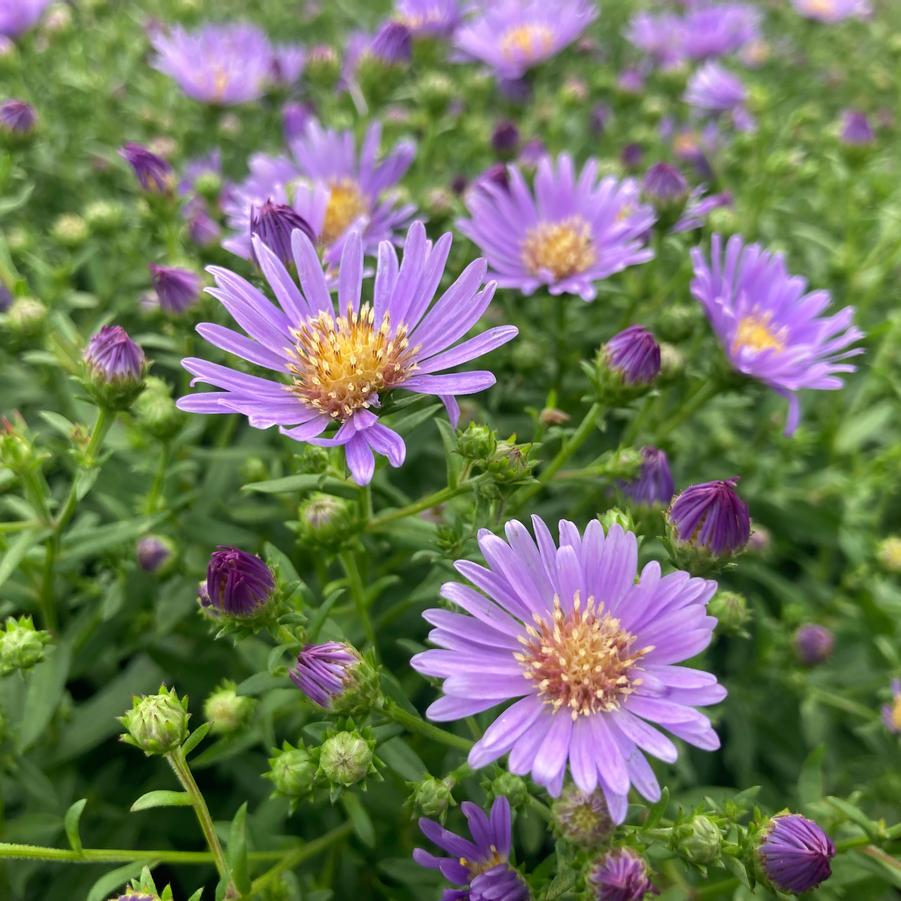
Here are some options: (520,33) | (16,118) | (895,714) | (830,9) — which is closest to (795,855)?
(895,714)

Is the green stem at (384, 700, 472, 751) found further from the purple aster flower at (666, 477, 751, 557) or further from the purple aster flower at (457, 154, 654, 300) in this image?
the purple aster flower at (457, 154, 654, 300)

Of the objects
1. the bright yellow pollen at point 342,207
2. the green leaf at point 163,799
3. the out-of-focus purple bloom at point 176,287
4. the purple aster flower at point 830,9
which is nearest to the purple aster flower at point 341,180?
the bright yellow pollen at point 342,207

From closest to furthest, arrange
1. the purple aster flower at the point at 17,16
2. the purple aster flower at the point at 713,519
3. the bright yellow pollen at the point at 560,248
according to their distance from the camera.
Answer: the purple aster flower at the point at 713,519, the bright yellow pollen at the point at 560,248, the purple aster flower at the point at 17,16

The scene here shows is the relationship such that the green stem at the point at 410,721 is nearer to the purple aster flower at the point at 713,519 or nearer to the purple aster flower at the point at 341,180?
the purple aster flower at the point at 713,519

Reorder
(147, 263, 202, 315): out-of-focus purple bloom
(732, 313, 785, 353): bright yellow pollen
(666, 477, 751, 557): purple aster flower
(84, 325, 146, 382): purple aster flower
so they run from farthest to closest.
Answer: (732, 313, 785, 353): bright yellow pollen, (147, 263, 202, 315): out-of-focus purple bloom, (84, 325, 146, 382): purple aster flower, (666, 477, 751, 557): purple aster flower

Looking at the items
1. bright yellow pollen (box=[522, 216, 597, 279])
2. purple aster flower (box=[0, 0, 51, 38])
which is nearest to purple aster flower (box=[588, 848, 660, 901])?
bright yellow pollen (box=[522, 216, 597, 279])

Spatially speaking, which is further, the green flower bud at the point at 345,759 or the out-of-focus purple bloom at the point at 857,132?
the out-of-focus purple bloom at the point at 857,132
